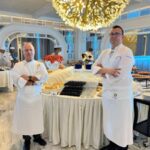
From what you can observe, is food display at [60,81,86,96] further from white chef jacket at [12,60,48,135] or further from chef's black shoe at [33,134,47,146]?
chef's black shoe at [33,134,47,146]

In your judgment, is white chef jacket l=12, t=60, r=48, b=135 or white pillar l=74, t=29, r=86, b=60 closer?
white chef jacket l=12, t=60, r=48, b=135

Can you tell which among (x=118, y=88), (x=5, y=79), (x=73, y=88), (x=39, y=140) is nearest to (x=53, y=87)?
(x=73, y=88)

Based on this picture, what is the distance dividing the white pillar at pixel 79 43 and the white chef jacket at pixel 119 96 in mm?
7704

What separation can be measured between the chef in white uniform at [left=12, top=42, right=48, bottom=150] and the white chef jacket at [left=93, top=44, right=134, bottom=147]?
814 mm

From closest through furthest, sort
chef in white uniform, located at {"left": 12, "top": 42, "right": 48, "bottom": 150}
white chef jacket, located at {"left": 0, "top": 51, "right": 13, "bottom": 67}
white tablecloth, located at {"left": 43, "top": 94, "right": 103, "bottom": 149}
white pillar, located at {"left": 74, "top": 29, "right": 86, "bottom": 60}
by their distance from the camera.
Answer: chef in white uniform, located at {"left": 12, "top": 42, "right": 48, "bottom": 150}, white tablecloth, located at {"left": 43, "top": 94, "right": 103, "bottom": 149}, white chef jacket, located at {"left": 0, "top": 51, "right": 13, "bottom": 67}, white pillar, located at {"left": 74, "top": 29, "right": 86, "bottom": 60}

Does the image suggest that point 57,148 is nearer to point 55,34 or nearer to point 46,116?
point 46,116

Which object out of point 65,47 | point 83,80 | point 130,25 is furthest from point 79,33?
point 83,80

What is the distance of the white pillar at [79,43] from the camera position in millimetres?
9711

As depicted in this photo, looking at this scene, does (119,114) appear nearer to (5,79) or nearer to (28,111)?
(28,111)

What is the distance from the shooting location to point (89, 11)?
3.24 meters

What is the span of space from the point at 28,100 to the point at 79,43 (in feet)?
25.6

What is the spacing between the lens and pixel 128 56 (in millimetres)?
2002

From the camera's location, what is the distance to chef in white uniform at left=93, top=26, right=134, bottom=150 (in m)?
2.00

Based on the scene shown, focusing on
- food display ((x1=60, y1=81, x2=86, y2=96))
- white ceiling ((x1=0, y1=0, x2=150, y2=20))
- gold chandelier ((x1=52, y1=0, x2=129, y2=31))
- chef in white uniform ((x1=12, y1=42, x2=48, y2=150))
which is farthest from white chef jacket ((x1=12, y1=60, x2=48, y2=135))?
white ceiling ((x1=0, y1=0, x2=150, y2=20))
